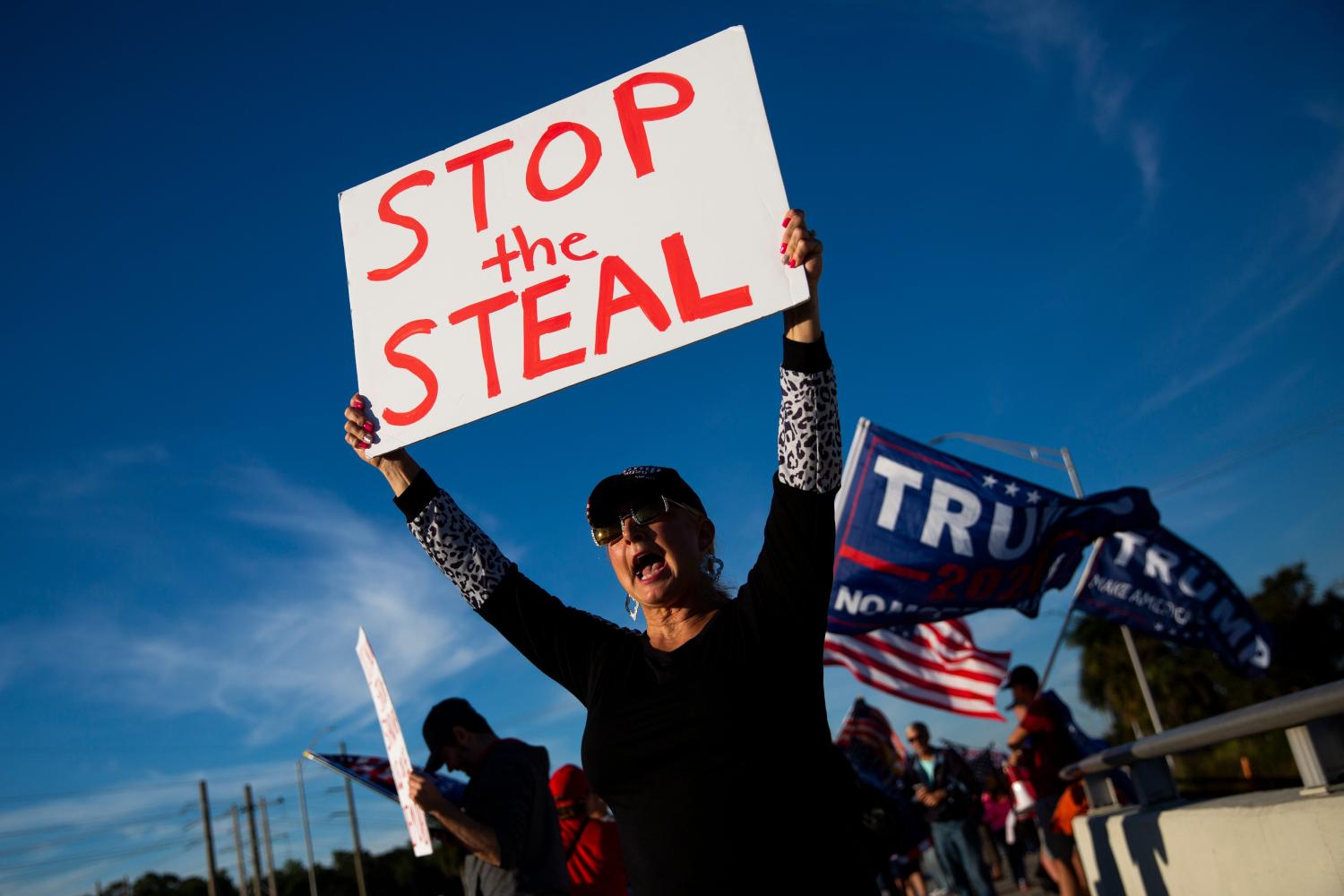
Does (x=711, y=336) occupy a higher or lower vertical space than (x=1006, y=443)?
lower

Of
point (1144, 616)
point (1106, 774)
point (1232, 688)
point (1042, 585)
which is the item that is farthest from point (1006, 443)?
point (1232, 688)

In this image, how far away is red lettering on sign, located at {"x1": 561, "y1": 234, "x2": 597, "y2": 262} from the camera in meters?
2.67

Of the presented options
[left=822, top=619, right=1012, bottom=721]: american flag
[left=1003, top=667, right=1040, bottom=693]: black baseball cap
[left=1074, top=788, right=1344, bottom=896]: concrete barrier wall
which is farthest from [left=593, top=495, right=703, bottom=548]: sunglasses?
[left=822, top=619, right=1012, bottom=721]: american flag

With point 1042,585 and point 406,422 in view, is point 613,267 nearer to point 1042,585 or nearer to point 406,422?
point 406,422

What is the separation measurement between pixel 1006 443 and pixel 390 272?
16218 mm

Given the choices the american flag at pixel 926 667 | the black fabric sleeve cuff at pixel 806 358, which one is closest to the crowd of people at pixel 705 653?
the black fabric sleeve cuff at pixel 806 358

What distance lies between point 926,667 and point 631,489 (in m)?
9.82

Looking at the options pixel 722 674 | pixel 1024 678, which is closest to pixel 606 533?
pixel 722 674

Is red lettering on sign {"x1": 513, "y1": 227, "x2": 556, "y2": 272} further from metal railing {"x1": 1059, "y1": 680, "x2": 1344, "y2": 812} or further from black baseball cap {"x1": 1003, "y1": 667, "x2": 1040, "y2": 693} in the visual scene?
black baseball cap {"x1": 1003, "y1": 667, "x2": 1040, "y2": 693}

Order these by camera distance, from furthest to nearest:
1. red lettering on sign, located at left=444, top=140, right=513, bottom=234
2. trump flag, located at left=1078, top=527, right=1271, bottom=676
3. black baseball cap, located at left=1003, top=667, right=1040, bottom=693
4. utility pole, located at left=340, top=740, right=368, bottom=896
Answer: utility pole, located at left=340, top=740, right=368, bottom=896, trump flag, located at left=1078, top=527, right=1271, bottom=676, black baseball cap, located at left=1003, top=667, right=1040, bottom=693, red lettering on sign, located at left=444, top=140, right=513, bottom=234

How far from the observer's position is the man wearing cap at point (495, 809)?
3891mm

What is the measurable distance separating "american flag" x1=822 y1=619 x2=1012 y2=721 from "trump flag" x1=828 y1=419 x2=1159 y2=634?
107 inches

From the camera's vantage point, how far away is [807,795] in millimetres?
1942

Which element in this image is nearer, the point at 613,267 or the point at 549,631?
the point at 549,631
